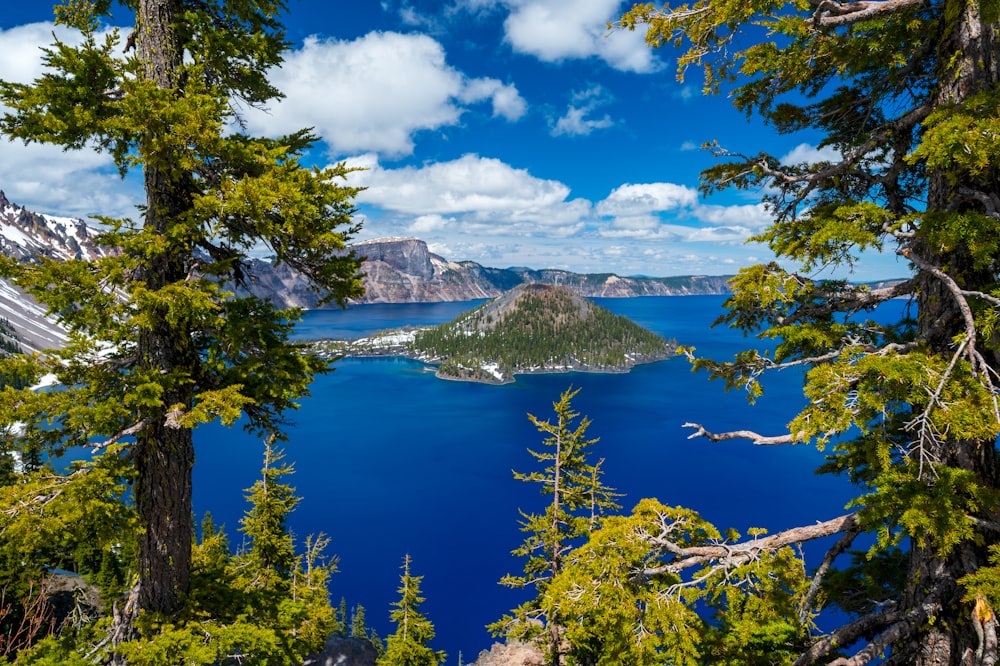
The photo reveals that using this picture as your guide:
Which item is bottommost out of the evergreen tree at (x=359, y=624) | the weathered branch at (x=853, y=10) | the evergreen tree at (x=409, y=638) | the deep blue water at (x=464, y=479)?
the evergreen tree at (x=359, y=624)

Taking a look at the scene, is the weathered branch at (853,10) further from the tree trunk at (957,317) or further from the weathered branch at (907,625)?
the weathered branch at (907,625)

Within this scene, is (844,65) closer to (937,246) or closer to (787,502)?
(937,246)

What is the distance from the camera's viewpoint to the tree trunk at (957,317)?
→ 18.1ft

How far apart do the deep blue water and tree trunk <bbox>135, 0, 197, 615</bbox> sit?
183 feet

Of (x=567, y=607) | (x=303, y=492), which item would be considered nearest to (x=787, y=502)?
(x=303, y=492)

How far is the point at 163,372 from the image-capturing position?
702cm

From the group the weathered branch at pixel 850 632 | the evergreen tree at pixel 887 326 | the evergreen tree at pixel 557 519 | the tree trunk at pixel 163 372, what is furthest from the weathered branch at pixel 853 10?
the evergreen tree at pixel 557 519

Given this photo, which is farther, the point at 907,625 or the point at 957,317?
the point at 907,625

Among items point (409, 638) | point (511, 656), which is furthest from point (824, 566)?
point (511, 656)

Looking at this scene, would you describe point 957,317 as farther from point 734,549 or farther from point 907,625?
point 734,549

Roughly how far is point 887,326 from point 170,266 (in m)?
10.4

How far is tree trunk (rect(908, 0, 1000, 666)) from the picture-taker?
5516 mm

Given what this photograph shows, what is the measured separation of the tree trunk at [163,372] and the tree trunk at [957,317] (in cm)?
971

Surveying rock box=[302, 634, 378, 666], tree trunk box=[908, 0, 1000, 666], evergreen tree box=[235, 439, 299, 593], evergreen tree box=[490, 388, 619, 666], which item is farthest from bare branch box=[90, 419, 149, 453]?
rock box=[302, 634, 378, 666]
